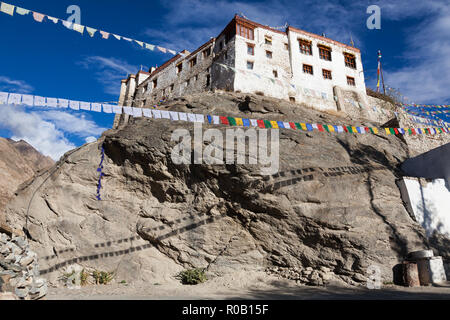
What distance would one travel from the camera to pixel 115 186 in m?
15.2

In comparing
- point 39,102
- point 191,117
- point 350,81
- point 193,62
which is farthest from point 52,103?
point 350,81

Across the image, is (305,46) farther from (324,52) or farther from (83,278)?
(83,278)

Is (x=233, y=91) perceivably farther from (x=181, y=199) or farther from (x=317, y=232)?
(x=317, y=232)

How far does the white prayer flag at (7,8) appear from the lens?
36.6 feet

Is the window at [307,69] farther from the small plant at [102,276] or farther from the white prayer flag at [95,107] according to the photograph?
the small plant at [102,276]

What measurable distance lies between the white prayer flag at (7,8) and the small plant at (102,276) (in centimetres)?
1126

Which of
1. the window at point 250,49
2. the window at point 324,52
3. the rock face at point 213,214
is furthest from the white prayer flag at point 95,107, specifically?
the window at point 324,52

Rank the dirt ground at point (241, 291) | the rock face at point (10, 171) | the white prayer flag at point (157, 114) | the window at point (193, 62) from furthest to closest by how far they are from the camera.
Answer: the window at point (193, 62)
the rock face at point (10, 171)
the white prayer flag at point (157, 114)
the dirt ground at point (241, 291)

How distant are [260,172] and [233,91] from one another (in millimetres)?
11787

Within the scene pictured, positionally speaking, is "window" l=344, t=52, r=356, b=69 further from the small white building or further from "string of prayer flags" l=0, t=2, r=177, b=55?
"string of prayer flags" l=0, t=2, r=177, b=55

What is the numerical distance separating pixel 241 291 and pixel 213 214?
3.95 meters

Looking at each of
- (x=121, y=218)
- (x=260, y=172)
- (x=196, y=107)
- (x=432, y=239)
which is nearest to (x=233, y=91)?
(x=196, y=107)

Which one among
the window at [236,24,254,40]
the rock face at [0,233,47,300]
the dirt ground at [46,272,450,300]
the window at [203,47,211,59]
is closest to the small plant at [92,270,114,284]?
the dirt ground at [46,272,450,300]

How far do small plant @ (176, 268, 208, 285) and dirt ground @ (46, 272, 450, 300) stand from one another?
0.35 m
